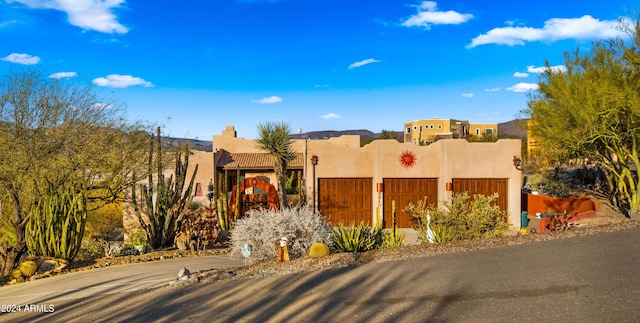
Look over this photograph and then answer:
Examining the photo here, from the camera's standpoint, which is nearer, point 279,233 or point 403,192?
point 279,233

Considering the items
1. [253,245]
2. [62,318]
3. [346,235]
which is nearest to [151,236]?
[253,245]

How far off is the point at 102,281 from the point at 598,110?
59.8ft

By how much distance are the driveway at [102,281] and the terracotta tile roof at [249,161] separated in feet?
67.7

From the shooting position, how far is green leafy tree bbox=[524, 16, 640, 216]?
18.5 m

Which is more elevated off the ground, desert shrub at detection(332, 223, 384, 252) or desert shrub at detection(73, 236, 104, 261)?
desert shrub at detection(332, 223, 384, 252)

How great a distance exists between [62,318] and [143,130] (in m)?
12.0

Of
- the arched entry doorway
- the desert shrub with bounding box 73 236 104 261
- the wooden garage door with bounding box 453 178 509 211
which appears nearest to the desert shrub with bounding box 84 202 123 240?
the desert shrub with bounding box 73 236 104 261

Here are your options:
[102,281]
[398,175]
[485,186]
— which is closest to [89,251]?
[102,281]

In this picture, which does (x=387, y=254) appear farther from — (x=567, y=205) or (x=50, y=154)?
(x=567, y=205)

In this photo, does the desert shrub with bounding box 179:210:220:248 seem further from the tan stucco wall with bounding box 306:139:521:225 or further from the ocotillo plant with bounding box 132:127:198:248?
the tan stucco wall with bounding box 306:139:521:225

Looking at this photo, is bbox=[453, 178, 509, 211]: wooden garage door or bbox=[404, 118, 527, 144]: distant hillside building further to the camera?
bbox=[404, 118, 527, 144]: distant hillside building

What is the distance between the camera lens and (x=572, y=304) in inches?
251

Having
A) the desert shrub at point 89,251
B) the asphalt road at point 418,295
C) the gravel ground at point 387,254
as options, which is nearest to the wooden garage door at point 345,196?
the desert shrub at point 89,251

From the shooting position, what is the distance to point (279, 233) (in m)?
10.7
